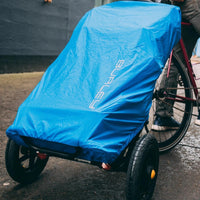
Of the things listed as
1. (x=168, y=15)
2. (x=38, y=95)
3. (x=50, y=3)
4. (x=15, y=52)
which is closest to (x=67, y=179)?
(x=38, y=95)

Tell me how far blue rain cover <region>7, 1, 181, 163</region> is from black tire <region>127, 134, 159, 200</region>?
0.09m

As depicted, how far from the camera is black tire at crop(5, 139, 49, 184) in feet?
6.63

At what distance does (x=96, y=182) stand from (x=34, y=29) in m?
5.59

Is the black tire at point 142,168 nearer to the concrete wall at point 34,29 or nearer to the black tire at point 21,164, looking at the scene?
the black tire at point 21,164

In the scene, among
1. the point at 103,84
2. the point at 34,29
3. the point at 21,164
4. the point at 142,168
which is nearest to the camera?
the point at 142,168

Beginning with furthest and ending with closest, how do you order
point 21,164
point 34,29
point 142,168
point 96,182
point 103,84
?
point 34,29 < point 96,182 < point 21,164 < point 103,84 < point 142,168

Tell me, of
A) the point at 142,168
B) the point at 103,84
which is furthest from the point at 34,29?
the point at 142,168

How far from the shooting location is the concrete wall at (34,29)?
6.60 meters

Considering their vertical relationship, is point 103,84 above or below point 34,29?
above

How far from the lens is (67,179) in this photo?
244 cm

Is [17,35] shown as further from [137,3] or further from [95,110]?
[95,110]

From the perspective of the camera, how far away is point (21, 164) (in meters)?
2.15

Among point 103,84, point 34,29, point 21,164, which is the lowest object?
point 34,29

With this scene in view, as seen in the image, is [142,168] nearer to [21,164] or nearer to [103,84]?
[103,84]
